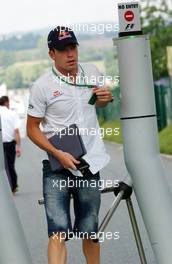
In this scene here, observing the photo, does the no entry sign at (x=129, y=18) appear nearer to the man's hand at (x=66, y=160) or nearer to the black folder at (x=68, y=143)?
the black folder at (x=68, y=143)

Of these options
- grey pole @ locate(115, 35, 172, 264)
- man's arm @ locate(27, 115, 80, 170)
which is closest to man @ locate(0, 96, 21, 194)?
man's arm @ locate(27, 115, 80, 170)

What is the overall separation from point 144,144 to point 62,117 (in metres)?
0.79

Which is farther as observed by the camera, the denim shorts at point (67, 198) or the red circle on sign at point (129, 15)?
the denim shorts at point (67, 198)

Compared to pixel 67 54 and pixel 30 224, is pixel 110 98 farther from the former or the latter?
pixel 30 224

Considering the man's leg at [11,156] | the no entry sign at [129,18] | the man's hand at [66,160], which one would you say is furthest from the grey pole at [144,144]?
the man's leg at [11,156]

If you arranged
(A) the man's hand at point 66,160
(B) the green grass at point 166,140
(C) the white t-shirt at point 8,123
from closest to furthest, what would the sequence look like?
(A) the man's hand at point 66,160
(C) the white t-shirt at point 8,123
(B) the green grass at point 166,140

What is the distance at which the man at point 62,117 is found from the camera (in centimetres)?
796

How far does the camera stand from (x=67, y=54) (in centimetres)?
797

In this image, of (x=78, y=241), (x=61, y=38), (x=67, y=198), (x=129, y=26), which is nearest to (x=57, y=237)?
(x=67, y=198)

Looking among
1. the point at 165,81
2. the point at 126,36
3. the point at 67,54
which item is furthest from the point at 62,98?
the point at 165,81

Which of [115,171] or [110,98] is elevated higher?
[110,98]

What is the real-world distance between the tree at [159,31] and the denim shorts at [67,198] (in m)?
47.1

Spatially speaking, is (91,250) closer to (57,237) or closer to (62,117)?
(57,237)

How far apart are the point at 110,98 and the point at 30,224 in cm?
773
